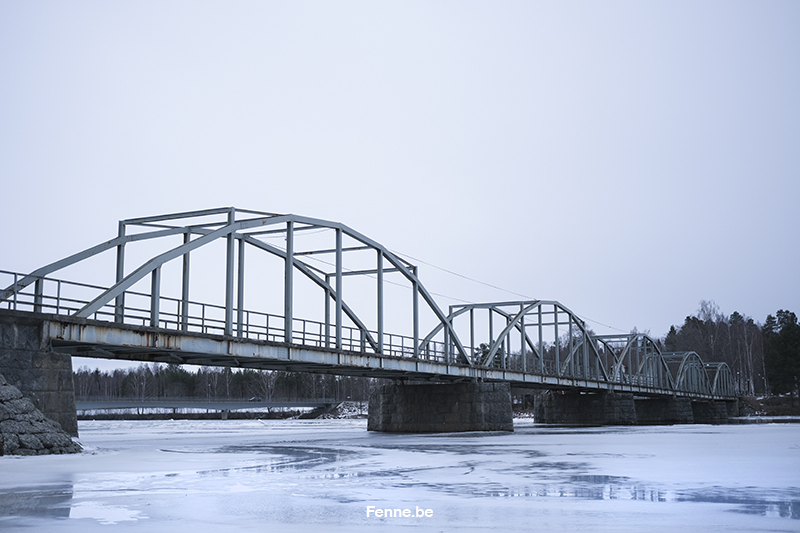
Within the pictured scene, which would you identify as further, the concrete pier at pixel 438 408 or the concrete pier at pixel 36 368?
the concrete pier at pixel 438 408

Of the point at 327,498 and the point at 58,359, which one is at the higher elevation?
the point at 58,359

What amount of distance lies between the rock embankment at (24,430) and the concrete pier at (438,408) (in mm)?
29059

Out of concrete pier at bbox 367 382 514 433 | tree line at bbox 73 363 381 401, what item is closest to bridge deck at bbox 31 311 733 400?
concrete pier at bbox 367 382 514 433

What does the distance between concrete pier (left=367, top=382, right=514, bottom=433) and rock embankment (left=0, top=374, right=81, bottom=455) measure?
95.3 ft

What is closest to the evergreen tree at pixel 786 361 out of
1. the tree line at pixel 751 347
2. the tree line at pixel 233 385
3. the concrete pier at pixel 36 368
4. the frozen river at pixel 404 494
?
the tree line at pixel 751 347

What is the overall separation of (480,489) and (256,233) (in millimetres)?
27688

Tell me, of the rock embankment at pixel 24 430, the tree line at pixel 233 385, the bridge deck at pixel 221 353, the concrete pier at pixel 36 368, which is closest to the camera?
the rock embankment at pixel 24 430

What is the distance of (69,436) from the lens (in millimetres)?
22797

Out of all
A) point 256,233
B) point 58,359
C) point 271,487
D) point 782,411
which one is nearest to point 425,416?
point 256,233

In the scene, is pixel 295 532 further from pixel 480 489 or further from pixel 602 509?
pixel 480 489

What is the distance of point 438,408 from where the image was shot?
49875 mm

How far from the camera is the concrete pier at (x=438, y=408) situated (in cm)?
4875

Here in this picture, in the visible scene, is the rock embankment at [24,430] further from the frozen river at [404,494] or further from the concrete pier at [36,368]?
the frozen river at [404,494]

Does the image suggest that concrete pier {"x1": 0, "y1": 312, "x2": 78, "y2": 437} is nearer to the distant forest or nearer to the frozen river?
the frozen river
